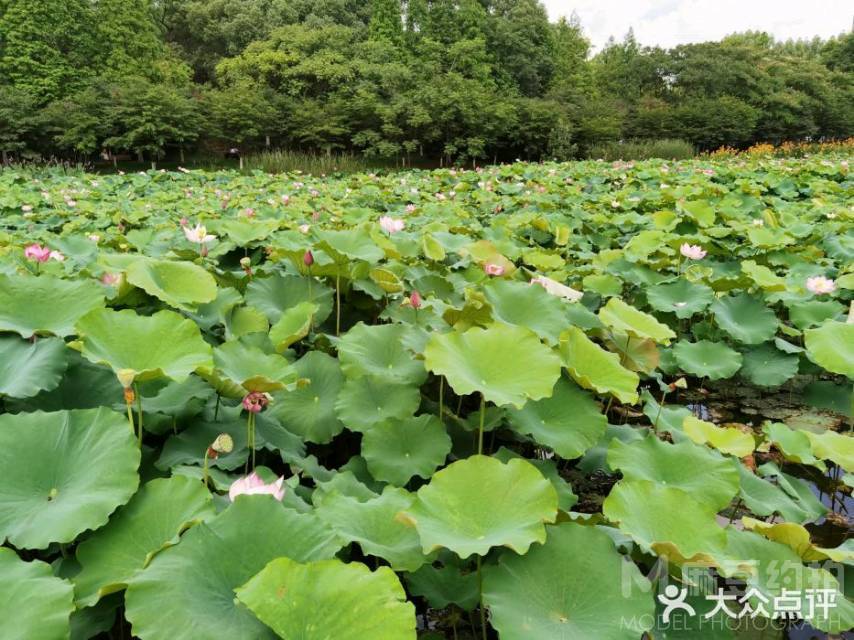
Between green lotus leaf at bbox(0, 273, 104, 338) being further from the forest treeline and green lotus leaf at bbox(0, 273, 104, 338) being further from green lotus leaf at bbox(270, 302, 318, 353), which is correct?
the forest treeline

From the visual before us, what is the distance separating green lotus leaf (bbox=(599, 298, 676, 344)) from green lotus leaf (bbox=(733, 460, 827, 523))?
0.40 m

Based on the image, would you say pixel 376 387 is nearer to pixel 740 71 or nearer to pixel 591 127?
pixel 591 127

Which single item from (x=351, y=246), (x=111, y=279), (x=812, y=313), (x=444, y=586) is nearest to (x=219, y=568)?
(x=444, y=586)

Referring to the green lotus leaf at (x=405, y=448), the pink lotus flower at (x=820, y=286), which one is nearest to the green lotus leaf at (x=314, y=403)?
the green lotus leaf at (x=405, y=448)

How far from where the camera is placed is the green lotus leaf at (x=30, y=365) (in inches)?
38.3

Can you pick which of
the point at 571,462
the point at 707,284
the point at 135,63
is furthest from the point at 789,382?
the point at 135,63

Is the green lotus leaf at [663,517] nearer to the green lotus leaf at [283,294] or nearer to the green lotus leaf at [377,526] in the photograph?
the green lotus leaf at [377,526]

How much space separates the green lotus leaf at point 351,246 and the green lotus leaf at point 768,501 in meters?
1.12

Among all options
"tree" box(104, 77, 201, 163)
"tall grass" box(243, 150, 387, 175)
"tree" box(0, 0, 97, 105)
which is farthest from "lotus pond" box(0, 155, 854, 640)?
"tree" box(0, 0, 97, 105)

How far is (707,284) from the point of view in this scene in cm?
249

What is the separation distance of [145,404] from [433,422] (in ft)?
1.89

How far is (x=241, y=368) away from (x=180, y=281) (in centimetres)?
41

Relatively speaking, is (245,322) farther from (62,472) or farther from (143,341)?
(62,472)

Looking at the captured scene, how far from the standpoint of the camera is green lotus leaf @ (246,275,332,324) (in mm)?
1733
